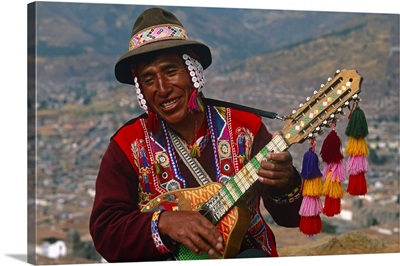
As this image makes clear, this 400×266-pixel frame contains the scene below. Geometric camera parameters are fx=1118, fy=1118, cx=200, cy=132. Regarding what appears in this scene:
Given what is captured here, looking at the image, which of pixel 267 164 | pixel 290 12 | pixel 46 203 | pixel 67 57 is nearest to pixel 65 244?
pixel 46 203

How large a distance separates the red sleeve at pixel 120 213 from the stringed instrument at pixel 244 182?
14 centimetres

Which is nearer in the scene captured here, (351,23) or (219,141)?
(219,141)

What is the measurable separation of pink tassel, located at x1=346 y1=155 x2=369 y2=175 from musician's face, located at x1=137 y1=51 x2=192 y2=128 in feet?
3.89

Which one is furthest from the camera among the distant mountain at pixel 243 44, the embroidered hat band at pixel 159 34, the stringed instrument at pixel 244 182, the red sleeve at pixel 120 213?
the distant mountain at pixel 243 44

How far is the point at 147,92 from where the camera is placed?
7789mm

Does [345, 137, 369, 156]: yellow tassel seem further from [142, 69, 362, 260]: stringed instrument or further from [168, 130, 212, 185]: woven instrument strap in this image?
[168, 130, 212, 185]: woven instrument strap

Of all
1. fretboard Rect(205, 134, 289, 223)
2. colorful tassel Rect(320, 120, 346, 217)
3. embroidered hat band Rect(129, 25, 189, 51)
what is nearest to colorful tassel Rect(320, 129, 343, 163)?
colorful tassel Rect(320, 120, 346, 217)

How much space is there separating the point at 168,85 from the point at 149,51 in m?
0.27

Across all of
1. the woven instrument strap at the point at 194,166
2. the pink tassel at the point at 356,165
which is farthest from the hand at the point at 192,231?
the pink tassel at the point at 356,165

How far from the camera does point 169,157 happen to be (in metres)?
7.80

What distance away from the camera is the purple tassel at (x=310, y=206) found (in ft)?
24.8

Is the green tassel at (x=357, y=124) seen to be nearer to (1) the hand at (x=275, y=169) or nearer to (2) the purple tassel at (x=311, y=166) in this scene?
(2) the purple tassel at (x=311, y=166)

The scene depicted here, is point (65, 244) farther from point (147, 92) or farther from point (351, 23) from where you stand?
point (351, 23)

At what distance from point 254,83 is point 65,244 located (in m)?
2.12
